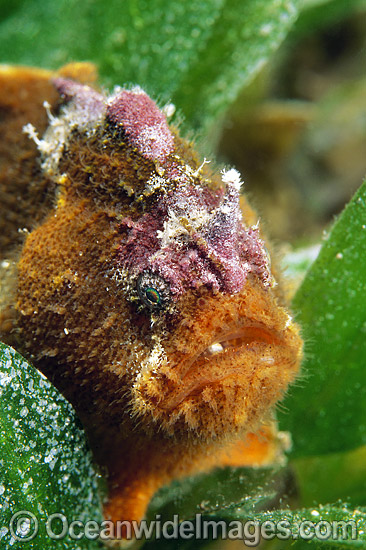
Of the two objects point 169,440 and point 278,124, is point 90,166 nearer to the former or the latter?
point 169,440

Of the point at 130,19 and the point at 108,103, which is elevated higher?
the point at 130,19

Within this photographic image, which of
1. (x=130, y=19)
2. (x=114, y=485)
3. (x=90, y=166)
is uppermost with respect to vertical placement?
(x=130, y=19)

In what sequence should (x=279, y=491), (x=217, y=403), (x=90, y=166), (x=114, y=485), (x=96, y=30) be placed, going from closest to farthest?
(x=217, y=403) → (x=90, y=166) → (x=114, y=485) → (x=279, y=491) → (x=96, y=30)

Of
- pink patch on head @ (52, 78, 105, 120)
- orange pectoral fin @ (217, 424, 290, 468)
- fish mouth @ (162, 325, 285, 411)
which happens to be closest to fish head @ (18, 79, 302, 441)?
fish mouth @ (162, 325, 285, 411)

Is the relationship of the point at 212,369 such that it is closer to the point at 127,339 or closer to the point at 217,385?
the point at 217,385

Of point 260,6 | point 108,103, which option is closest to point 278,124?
point 260,6

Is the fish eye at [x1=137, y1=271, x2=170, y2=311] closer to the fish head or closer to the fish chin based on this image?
the fish head

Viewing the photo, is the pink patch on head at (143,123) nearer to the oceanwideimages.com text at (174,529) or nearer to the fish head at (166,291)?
the fish head at (166,291)
